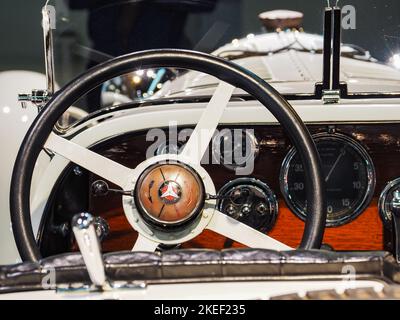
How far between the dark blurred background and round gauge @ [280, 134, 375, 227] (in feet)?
1.79

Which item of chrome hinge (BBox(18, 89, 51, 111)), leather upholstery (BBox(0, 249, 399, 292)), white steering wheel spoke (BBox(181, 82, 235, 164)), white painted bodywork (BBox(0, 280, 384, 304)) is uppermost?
chrome hinge (BBox(18, 89, 51, 111))

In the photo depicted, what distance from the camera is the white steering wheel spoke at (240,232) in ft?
8.10

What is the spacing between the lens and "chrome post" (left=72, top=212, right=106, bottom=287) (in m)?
1.64

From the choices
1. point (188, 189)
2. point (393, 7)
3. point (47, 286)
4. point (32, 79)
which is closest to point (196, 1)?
point (32, 79)

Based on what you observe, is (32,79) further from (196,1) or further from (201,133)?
(201,133)

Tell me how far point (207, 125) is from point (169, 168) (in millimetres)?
169

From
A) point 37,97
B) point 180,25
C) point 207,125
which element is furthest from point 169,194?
point 180,25

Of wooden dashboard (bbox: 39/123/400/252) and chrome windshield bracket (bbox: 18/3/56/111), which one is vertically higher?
chrome windshield bracket (bbox: 18/3/56/111)

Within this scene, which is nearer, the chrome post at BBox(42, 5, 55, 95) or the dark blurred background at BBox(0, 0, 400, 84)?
the chrome post at BBox(42, 5, 55, 95)

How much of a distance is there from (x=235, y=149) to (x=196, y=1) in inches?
67.4

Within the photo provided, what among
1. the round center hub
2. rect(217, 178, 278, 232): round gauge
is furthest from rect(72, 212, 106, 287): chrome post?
rect(217, 178, 278, 232): round gauge

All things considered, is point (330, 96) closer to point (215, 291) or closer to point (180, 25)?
point (215, 291)

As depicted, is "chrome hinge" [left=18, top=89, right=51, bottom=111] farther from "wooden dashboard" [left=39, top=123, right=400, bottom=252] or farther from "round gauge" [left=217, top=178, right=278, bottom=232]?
"round gauge" [left=217, top=178, right=278, bottom=232]
